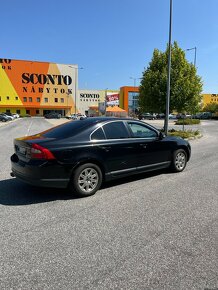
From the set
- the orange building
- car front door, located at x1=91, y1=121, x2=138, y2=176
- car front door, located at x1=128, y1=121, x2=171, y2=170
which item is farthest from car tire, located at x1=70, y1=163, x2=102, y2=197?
the orange building

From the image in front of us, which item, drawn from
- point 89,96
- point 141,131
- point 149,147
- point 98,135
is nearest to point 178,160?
point 149,147

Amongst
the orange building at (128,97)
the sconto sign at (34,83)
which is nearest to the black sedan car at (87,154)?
the sconto sign at (34,83)

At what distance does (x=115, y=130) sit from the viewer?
5.93 meters

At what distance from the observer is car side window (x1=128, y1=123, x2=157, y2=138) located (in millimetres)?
6277

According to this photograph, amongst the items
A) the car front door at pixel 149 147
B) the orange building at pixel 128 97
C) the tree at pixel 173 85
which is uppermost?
the orange building at pixel 128 97

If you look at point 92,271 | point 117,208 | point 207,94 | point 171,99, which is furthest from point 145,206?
point 207,94

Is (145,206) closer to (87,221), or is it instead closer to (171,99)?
(87,221)

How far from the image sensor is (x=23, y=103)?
79.0 m

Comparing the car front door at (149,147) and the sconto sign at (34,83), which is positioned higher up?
the sconto sign at (34,83)

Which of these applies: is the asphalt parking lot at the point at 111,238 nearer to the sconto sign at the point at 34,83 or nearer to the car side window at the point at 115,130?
the car side window at the point at 115,130

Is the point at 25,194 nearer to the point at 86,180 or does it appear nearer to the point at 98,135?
the point at 86,180

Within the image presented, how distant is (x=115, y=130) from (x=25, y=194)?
2.31 meters

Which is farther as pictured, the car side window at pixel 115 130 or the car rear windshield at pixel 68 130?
the car side window at pixel 115 130

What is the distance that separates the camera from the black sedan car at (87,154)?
4.94 meters
